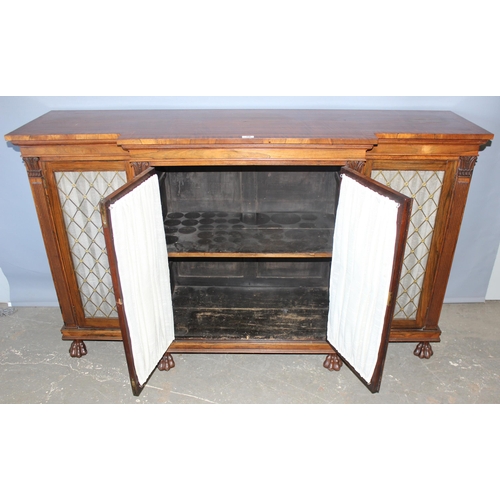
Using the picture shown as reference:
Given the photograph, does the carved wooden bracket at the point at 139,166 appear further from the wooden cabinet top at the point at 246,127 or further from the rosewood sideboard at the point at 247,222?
the wooden cabinet top at the point at 246,127

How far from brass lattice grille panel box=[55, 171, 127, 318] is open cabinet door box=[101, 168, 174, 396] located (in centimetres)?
36

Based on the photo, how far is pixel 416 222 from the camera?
2.40m

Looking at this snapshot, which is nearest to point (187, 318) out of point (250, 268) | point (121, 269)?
point (250, 268)

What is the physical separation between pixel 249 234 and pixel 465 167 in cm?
124

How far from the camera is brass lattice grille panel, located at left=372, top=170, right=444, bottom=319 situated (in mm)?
2293

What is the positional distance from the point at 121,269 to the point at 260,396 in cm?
114

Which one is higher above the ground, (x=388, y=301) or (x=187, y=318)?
(x=388, y=301)

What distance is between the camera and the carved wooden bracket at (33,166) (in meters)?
2.22

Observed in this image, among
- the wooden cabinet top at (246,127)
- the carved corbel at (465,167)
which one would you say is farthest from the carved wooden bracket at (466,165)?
the wooden cabinet top at (246,127)

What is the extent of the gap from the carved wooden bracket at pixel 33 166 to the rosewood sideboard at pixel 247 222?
1cm
